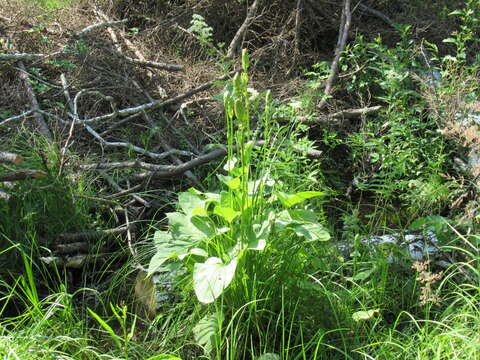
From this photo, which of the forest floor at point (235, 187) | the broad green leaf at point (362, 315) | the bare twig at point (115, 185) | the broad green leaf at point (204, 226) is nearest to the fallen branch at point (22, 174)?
the forest floor at point (235, 187)

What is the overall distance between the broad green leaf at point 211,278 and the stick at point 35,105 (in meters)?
1.98

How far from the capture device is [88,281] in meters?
3.28

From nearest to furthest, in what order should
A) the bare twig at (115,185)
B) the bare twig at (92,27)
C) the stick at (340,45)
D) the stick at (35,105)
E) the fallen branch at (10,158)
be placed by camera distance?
1. the fallen branch at (10,158)
2. the bare twig at (115,185)
3. the stick at (35,105)
4. the stick at (340,45)
5. the bare twig at (92,27)

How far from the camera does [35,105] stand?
4227 mm

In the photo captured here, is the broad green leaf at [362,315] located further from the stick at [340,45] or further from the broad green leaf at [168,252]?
the stick at [340,45]

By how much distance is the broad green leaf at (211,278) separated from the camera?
2.20 m

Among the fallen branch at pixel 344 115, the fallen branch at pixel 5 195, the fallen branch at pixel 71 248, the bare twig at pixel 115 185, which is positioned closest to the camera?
the fallen branch at pixel 5 195

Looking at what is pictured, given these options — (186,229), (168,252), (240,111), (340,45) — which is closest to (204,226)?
(186,229)

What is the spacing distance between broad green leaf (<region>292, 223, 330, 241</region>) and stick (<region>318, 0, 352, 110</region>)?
1993mm

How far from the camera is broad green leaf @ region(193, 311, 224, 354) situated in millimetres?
2307

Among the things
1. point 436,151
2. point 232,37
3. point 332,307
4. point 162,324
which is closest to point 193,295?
point 162,324

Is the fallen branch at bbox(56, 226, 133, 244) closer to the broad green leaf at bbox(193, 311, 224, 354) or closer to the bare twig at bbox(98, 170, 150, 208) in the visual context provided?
the bare twig at bbox(98, 170, 150, 208)

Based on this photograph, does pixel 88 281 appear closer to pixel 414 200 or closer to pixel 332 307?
pixel 332 307

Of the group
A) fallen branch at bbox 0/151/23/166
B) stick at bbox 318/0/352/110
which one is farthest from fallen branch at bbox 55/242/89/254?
stick at bbox 318/0/352/110
